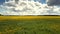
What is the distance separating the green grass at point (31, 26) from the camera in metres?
3.75

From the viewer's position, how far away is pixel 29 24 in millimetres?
3883

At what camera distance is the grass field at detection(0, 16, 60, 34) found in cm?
376

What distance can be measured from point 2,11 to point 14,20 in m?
0.44

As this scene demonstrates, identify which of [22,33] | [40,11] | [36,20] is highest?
[40,11]

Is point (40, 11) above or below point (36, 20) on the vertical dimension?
above

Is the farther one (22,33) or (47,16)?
(47,16)

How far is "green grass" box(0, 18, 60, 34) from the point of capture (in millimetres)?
3754

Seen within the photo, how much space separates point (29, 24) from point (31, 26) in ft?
0.29

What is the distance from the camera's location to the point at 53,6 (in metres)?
3.99

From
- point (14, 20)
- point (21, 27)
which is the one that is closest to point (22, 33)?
point (21, 27)

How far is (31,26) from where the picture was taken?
3.84 m

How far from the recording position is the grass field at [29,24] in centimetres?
376

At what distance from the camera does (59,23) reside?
12.7ft

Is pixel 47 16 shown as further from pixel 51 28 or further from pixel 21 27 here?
pixel 21 27
